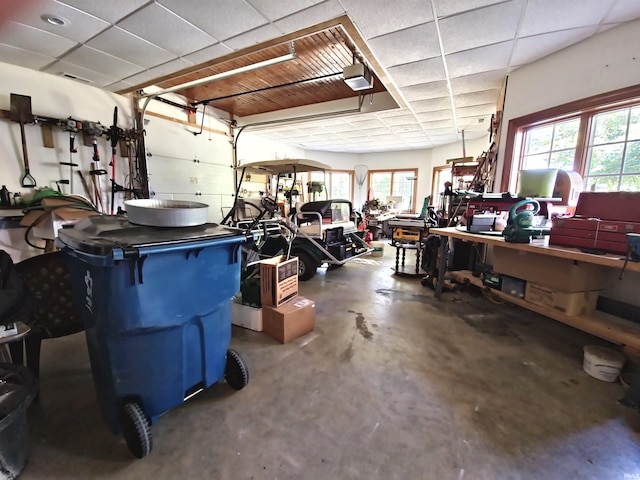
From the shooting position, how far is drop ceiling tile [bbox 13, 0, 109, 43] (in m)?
2.36

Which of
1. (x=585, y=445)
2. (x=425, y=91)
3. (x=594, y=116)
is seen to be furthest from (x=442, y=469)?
(x=425, y=91)

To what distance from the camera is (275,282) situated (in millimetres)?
2486

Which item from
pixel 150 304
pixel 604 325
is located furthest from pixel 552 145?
pixel 150 304

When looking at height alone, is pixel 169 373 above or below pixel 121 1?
below

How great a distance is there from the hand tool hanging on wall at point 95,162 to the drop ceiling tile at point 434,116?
557 centimetres

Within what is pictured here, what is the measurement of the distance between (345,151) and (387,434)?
963cm

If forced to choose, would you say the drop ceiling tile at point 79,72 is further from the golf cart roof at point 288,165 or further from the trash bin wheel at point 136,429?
the trash bin wheel at point 136,429

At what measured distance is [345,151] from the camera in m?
10.0

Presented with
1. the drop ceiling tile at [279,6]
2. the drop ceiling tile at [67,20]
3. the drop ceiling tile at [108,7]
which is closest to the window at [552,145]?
the drop ceiling tile at [279,6]

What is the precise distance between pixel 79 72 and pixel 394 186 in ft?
29.0

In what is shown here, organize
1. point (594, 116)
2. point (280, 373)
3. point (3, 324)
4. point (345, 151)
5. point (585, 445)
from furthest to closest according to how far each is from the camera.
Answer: point (345, 151)
point (594, 116)
point (280, 373)
point (585, 445)
point (3, 324)

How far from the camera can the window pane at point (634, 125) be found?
103 inches

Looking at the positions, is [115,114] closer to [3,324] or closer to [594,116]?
[3,324]

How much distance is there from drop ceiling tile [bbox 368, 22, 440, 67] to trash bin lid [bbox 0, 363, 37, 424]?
12.6 ft
